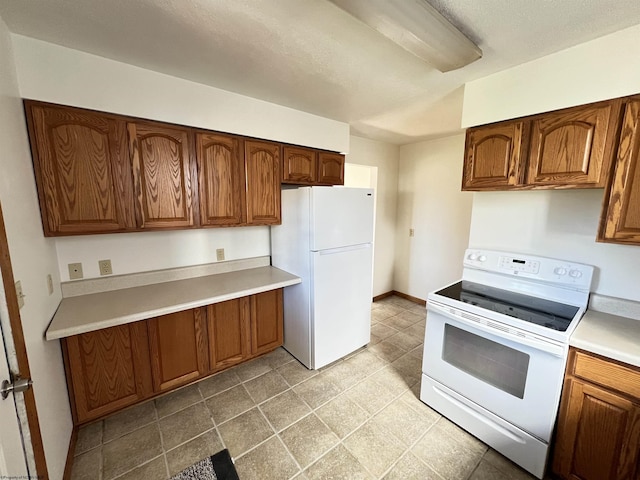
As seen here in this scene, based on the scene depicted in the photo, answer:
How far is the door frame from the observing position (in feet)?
2.89

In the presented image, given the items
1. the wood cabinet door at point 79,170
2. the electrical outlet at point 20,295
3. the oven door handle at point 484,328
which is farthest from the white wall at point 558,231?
the electrical outlet at point 20,295

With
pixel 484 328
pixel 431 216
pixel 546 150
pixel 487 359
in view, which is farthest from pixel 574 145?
pixel 431 216

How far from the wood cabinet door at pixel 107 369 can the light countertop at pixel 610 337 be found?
8.56ft

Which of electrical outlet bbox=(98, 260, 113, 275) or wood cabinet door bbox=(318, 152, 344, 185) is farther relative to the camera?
wood cabinet door bbox=(318, 152, 344, 185)

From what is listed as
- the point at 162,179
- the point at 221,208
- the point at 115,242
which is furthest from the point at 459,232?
the point at 115,242

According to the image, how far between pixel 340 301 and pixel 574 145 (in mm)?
1922

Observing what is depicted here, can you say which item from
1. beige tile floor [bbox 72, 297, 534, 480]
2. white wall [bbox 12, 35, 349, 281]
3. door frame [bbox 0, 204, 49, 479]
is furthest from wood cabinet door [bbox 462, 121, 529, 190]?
door frame [bbox 0, 204, 49, 479]

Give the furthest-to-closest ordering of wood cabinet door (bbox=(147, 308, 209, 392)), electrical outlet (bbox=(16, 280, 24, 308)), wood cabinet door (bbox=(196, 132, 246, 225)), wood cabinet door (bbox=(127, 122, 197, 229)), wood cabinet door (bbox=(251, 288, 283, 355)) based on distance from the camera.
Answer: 1. wood cabinet door (bbox=(251, 288, 283, 355))
2. wood cabinet door (bbox=(196, 132, 246, 225))
3. wood cabinet door (bbox=(147, 308, 209, 392))
4. wood cabinet door (bbox=(127, 122, 197, 229))
5. electrical outlet (bbox=(16, 280, 24, 308))

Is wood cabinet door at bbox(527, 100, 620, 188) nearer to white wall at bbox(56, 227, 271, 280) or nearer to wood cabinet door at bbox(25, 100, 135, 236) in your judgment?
white wall at bbox(56, 227, 271, 280)

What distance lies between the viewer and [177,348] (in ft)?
6.45

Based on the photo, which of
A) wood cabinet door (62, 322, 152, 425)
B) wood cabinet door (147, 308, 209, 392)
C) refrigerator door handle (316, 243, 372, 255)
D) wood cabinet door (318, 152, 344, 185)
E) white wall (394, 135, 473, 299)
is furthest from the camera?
white wall (394, 135, 473, 299)

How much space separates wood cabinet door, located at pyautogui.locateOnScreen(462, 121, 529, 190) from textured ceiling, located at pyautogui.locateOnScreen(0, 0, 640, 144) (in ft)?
1.24

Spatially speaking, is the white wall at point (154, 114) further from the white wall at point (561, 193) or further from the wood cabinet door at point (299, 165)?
the white wall at point (561, 193)

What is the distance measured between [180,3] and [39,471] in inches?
77.6
